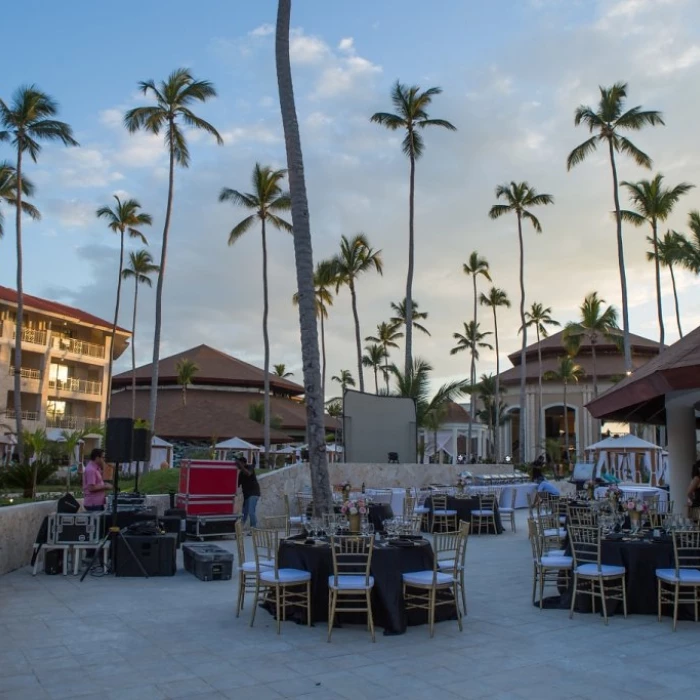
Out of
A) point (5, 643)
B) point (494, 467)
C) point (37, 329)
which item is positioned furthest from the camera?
point (37, 329)

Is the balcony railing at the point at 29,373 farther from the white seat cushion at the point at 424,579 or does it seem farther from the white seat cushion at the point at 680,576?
the white seat cushion at the point at 680,576

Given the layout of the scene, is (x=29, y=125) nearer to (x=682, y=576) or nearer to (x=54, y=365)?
(x=54, y=365)

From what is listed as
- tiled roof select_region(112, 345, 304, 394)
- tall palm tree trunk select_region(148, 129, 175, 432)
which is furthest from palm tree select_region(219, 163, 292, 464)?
tiled roof select_region(112, 345, 304, 394)

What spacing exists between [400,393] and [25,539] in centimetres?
1838

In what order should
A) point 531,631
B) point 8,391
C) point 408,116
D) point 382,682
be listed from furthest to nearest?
point 8,391 < point 408,116 < point 531,631 < point 382,682

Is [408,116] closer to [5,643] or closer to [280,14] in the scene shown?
[280,14]

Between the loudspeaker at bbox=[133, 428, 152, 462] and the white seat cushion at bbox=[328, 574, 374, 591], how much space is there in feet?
17.6

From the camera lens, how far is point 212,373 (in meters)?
57.9

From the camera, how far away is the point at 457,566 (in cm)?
781

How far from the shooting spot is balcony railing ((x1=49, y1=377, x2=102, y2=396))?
1826 inches

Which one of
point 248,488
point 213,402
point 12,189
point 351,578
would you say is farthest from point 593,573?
point 213,402

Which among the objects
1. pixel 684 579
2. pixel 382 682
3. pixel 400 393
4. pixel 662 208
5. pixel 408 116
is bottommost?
pixel 382 682

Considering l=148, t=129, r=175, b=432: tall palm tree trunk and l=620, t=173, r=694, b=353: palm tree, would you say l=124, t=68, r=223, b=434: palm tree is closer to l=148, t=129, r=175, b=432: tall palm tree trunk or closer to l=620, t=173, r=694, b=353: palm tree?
l=148, t=129, r=175, b=432: tall palm tree trunk

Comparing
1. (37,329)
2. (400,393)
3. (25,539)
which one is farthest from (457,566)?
(37,329)
